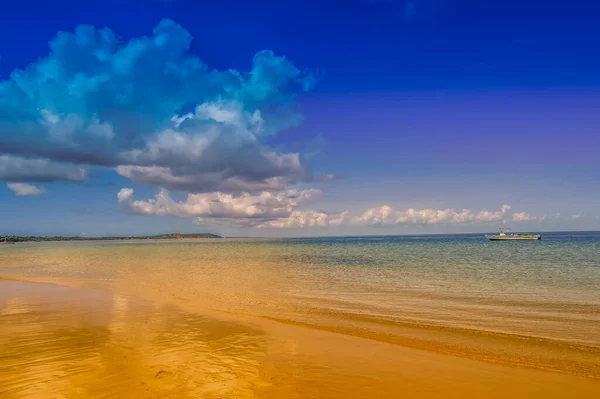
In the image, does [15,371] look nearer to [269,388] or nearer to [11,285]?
[269,388]

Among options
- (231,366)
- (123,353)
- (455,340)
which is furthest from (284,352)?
(455,340)

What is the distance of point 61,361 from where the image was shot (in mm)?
11242

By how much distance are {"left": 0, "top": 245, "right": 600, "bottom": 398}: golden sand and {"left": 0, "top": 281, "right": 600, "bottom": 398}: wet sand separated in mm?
40

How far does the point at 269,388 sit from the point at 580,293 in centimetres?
2445

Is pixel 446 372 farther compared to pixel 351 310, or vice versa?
pixel 351 310

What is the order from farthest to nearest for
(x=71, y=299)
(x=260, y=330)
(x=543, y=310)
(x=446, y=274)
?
(x=446, y=274) → (x=71, y=299) → (x=543, y=310) → (x=260, y=330)

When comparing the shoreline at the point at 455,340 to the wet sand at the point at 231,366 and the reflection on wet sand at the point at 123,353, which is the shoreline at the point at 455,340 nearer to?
the wet sand at the point at 231,366

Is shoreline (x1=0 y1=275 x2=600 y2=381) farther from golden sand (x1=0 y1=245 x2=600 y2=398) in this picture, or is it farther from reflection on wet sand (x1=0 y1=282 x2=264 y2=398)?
reflection on wet sand (x1=0 y1=282 x2=264 y2=398)

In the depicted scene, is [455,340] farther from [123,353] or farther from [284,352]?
[123,353]

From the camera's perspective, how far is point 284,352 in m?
12.6

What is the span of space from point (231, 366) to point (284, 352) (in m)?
2.11

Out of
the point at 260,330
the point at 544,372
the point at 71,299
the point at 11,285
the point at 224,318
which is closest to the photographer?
the point at 544,372

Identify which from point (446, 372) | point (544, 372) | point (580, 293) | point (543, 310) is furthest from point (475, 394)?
point (580, 293)

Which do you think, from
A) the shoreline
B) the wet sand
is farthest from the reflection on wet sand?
the shoreline
